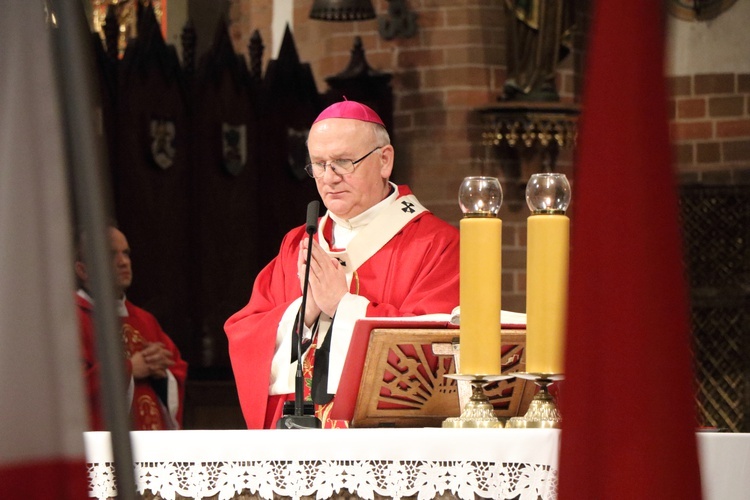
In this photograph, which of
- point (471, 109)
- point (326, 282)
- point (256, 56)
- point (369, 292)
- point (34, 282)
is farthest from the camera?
point (256, 56)

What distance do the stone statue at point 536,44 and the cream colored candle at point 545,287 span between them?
440 centimetres

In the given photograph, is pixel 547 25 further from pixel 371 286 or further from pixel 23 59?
pixel 23 59

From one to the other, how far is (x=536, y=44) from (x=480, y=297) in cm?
462

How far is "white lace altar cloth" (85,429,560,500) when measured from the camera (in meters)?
2.52

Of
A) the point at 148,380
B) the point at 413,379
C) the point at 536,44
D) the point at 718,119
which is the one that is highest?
the point at 536,44

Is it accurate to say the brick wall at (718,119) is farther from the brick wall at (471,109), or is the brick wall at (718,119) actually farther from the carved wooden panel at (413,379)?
the carved wooden panel at (413,379)

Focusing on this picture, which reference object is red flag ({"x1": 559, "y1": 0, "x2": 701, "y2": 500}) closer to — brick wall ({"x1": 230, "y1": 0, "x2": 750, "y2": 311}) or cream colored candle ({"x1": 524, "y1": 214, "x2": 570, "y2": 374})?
cream colored candle ({"x1": 524, "y1": 214, "x2": 570, "y2": 374})

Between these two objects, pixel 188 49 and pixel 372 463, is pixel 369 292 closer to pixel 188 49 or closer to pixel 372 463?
pixel 372 463

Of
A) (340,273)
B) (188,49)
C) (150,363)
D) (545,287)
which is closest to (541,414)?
(545,287)

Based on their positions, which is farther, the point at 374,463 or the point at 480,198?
Answer: the point at 480,198

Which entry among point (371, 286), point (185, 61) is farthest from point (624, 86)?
point (185, 61)

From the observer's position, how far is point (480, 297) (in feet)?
8.77

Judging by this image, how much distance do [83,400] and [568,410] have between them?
15.6 inches

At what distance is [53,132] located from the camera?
3.48 feet
